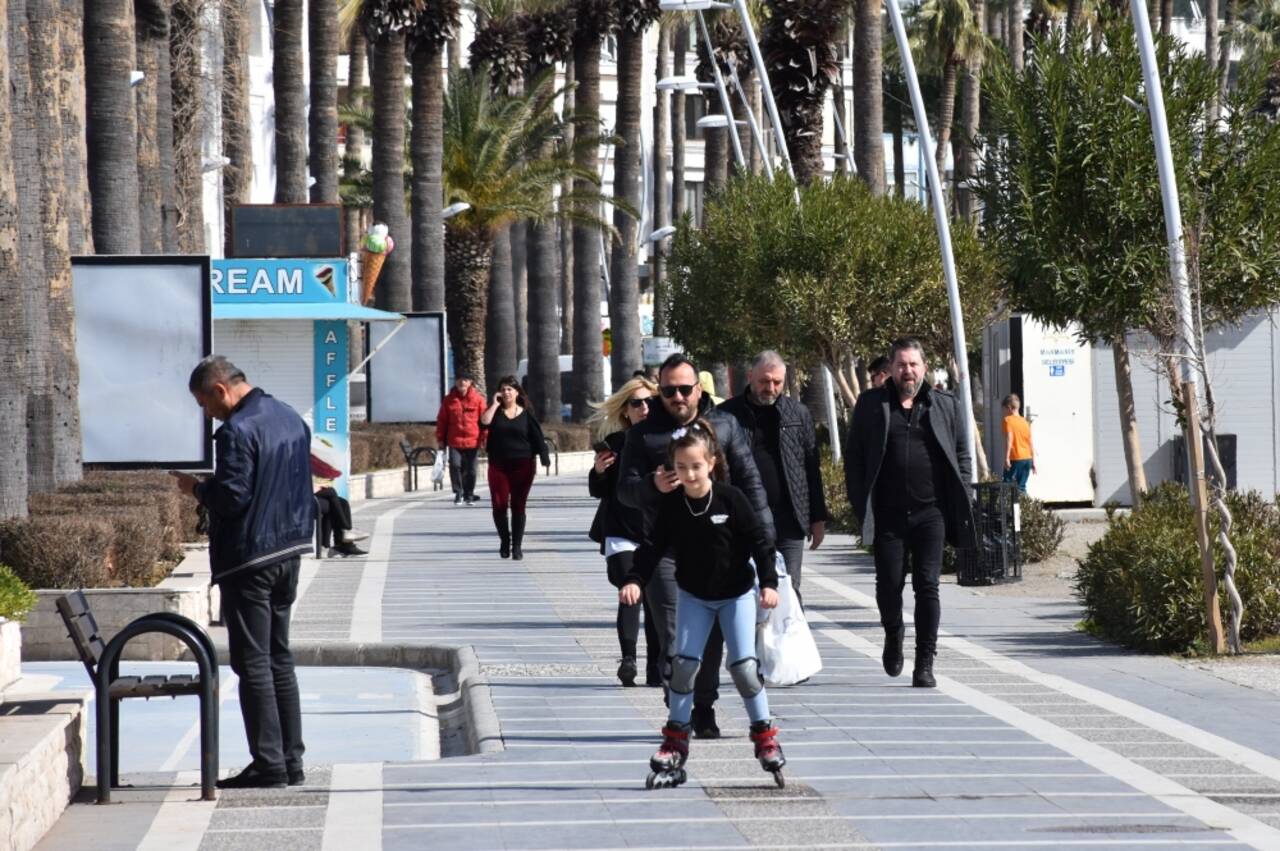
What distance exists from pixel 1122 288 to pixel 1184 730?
6.79 meters

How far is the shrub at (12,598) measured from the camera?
11.0 m

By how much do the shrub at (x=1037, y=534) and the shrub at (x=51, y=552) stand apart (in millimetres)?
9669

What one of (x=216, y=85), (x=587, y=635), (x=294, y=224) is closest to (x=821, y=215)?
(x=294, y=224)

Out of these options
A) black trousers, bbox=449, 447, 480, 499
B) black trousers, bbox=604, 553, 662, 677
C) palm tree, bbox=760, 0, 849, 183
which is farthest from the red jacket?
black trousers, bbox=604, 553, 662, 677

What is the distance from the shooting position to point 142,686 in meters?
8.61

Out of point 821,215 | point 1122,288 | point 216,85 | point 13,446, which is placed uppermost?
point 216,85

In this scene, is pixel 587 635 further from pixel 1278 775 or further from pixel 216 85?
pixel 216 85

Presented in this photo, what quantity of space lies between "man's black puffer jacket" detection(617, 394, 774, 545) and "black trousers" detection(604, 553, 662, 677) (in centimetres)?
115

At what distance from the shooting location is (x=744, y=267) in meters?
30.6

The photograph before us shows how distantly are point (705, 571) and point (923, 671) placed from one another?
328 cm

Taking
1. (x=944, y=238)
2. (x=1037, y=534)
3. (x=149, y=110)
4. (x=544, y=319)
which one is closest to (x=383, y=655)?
(x=1037, y=534)

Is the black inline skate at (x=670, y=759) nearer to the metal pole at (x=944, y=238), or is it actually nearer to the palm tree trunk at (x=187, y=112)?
the metal pole at (x=944, y=238)

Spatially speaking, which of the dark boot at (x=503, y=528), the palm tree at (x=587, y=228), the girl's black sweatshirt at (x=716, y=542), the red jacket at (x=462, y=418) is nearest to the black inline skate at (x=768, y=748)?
the girl's black sweatshirt at (x=716, y=542)

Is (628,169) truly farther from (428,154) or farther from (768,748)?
(768,748)
